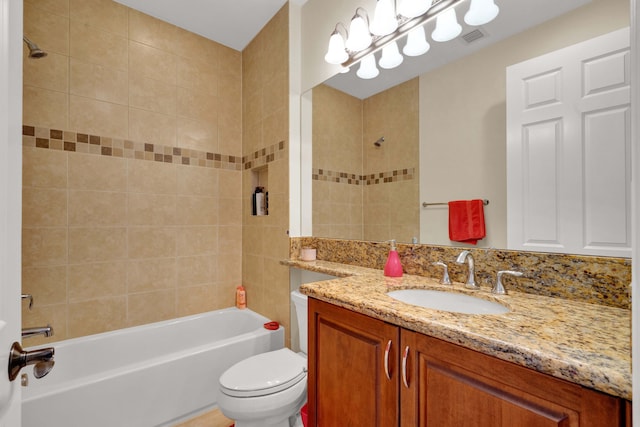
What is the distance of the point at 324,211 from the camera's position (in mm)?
1944

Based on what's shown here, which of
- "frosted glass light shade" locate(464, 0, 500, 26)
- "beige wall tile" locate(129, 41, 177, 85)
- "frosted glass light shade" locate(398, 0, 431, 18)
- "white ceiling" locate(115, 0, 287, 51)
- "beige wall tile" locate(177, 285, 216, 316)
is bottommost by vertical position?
"beige wall tile" locate(177, 285, 216, 316)

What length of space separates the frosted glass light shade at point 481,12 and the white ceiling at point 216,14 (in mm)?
1330

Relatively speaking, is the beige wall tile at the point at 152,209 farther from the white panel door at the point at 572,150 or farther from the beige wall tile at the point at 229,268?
the white panel door at the point at 572,150

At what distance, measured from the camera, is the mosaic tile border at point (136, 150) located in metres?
1.70

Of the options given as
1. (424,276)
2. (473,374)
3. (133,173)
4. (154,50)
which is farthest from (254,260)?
(473,374)

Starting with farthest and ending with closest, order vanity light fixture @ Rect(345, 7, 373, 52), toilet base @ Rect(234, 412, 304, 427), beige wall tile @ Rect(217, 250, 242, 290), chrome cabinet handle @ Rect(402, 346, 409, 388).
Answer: beige wall tile @ Rect(217, 250, 242, 290) → vanity light fixture @ Rect(345, 7, 373, 52) → toilet base @ Rect(234, 412, 304, 427) → chrome cabinet handle @ Rect(402, 346, 409, 388)

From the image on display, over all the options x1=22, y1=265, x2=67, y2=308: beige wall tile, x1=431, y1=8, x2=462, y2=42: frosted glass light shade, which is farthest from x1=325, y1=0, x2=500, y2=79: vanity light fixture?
x1=22, y1=265, x2=67, y2=308: beige wall tile

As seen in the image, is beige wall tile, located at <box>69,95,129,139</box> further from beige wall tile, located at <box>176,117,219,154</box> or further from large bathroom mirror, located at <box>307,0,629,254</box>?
large bathroom mirror, located at <box>307,0,629,254</box>

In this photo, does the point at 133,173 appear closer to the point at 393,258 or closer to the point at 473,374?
the point at 393,258

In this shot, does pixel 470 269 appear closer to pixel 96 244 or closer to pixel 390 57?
pixel 390 57

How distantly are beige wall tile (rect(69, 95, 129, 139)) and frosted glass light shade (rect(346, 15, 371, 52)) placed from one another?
62.3 inches

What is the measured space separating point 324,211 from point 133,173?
4.46 feet

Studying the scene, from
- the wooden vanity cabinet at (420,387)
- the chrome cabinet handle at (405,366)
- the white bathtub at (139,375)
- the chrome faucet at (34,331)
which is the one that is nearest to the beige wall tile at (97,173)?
the white bathtub at (139,375)

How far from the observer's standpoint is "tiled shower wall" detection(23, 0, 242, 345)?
5.57ft
